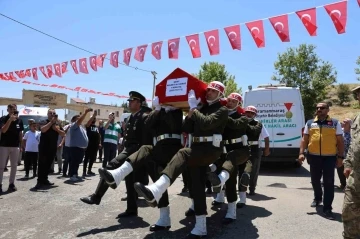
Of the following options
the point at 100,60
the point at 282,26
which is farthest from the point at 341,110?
the point at 282,26

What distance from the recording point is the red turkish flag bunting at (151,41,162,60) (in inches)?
436

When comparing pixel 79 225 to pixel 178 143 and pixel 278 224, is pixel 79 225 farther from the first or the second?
pixel 278 224

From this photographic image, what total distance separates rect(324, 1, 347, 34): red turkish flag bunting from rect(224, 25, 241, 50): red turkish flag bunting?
96.1 inches

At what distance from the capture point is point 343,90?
215 ft

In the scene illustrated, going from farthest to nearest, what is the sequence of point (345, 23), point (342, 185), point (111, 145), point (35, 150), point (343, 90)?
point (343, 90) < point (111, 145) < point (35, 150) < point (342, 185) < point (345, 23)

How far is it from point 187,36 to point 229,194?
6.47 meters

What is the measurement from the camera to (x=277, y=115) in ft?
34.6

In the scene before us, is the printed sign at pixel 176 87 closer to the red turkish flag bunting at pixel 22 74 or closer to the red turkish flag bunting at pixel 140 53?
the red turkish flag bunting at pixel 140 53

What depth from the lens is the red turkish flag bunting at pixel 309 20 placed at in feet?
25.6

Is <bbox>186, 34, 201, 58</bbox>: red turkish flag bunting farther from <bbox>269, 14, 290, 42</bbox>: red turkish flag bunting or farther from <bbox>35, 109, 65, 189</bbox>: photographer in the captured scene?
<bbox>35, 109, 65, 189</bbox>: photographer

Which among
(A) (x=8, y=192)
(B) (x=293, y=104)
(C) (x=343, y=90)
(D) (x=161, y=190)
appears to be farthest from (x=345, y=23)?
(C) (x=343, y=90)

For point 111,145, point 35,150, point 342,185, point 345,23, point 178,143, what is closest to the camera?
point 178,143

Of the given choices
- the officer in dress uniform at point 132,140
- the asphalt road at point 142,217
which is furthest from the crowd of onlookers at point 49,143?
the officer in dress uniform at point 132,140

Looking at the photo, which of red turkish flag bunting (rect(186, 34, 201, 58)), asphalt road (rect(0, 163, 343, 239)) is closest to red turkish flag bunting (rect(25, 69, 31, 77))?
red turkish flag bunting (rect(186, 34, 201, 58))
